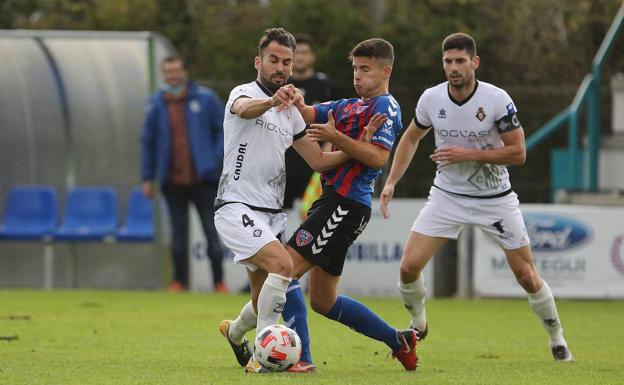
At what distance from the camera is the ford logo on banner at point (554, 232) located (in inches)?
597

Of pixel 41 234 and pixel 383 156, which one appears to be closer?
pixel 383 156

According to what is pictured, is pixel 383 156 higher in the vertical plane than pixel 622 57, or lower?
higher

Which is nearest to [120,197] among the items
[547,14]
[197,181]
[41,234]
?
[41,234]

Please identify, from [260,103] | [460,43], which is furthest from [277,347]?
[460,43]

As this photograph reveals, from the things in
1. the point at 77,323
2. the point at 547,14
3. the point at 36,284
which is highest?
the point at 547,14

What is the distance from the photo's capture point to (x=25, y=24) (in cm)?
2288

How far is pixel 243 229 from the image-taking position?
26.6 feet

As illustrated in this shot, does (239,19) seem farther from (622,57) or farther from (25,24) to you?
(622,57)

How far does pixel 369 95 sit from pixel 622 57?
40.9 ft

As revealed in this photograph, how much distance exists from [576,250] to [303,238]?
7.50 metres

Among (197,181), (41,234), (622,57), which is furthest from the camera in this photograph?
(622,57)

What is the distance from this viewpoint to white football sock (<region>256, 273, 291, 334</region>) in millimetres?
7992

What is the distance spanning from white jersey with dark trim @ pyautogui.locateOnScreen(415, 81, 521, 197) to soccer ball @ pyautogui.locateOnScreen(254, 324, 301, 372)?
2321mm

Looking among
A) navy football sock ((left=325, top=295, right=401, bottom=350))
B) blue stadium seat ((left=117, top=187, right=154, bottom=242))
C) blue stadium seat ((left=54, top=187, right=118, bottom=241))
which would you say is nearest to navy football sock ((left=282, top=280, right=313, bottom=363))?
navy football sock ((left=325, top=295, right=401, bottom=350))
